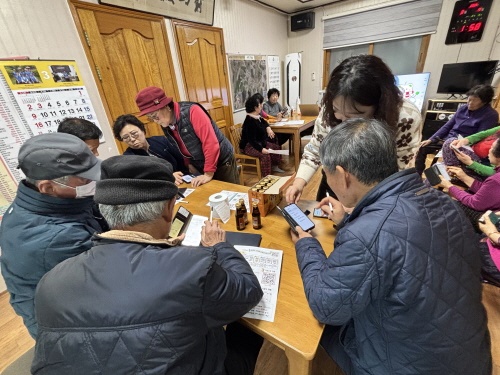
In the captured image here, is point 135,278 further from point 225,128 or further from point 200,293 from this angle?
point 225,128

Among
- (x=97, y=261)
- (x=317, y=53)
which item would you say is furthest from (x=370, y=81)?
(x=317, y=53)

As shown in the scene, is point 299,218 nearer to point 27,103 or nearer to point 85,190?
point 85,190

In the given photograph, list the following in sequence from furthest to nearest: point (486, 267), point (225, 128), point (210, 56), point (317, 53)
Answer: point (317, 53) → point (225, 128) → point (210, 56) → point (486, 267)

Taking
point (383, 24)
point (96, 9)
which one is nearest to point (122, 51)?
point (96, 9)

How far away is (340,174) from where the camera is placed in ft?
2.51

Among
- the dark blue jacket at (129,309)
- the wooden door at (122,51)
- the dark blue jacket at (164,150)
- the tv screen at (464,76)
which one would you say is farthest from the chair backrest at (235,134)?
the tv screen at (464,76)

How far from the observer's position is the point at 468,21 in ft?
12.3

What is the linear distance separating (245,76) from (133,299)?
4.70 m

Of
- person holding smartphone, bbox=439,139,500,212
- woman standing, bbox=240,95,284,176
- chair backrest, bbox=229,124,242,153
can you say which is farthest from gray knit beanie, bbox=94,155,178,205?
chair backrest, bbox=229,124,242,153

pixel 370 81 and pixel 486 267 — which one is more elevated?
pixel 370 81

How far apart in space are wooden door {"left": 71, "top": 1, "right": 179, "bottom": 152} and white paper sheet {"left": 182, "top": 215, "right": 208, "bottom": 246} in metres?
1.91

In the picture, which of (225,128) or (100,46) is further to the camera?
(225,128)

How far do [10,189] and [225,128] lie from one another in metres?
3.07

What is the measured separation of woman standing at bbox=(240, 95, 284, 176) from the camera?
11.3 ft
